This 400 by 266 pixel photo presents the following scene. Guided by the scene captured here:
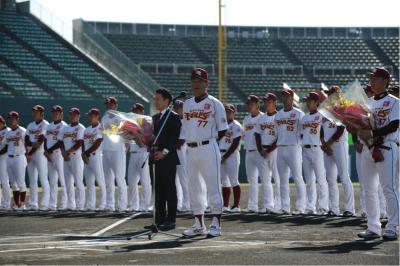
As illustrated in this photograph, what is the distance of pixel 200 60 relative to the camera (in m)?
47.2

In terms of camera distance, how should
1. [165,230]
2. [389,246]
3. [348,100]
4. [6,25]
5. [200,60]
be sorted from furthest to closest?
1. [200,60]
2. [6,25]
3. [165,230]
4. [348,100]
5. [389,246]

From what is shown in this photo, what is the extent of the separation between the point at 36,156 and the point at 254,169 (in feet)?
15.0

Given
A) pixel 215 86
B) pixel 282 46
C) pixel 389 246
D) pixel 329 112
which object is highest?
pixel 282 46

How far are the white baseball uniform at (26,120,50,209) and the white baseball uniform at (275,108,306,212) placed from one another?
16.4 ft

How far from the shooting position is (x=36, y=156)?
16.5 metres

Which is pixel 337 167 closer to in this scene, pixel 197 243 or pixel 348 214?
pixel 348 214

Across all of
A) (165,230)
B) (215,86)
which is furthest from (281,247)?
(215,86)

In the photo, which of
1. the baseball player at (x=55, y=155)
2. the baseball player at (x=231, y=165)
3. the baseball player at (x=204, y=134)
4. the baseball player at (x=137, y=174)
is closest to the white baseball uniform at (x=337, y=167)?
the baseball player at (x=231, y=165)

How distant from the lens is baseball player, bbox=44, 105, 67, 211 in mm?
16281

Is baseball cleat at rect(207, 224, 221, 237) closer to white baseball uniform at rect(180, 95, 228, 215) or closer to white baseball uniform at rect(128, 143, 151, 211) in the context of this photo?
white baseball uniform at rect(180, 95, 228, 215)

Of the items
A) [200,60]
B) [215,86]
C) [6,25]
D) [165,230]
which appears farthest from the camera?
[200,60]

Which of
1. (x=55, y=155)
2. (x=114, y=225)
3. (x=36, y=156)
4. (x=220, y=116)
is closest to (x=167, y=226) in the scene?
(x=114, y=225)

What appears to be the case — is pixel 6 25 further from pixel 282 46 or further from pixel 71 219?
pixel 71 219

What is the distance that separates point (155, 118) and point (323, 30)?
41.3m
